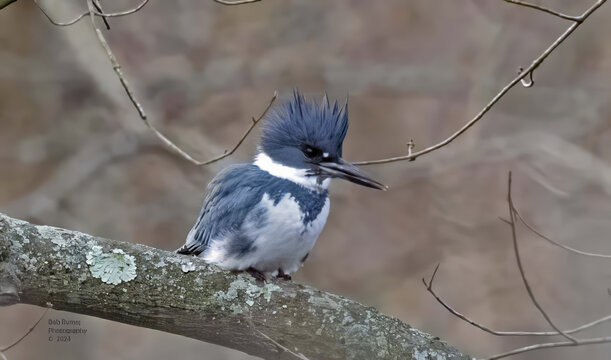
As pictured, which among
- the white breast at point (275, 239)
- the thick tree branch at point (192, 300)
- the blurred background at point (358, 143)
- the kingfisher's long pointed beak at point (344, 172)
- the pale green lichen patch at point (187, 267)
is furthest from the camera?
the blurred background at point (358, 143)

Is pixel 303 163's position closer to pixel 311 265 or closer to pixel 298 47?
pixel 311 265

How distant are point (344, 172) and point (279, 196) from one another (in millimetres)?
311

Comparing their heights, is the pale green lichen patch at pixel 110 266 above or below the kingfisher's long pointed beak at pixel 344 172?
below

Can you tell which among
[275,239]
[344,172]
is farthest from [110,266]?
[344,172]

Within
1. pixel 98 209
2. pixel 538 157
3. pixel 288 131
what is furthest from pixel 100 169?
pixel 538 157

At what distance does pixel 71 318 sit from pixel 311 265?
1.60 meters

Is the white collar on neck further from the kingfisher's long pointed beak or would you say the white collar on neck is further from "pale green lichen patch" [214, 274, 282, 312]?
"pale green lichen patch" [214, 274, 282, 312]

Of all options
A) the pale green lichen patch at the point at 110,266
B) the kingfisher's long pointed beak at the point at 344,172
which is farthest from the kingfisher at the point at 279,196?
the pale green lichen patch at the point at 110,266

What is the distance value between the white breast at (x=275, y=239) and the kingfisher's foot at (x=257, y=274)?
0.07 ft

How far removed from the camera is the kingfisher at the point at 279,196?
3.03m

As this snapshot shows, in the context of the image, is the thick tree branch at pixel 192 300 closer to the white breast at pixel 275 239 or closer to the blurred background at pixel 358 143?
the white breast at pixel 275 239

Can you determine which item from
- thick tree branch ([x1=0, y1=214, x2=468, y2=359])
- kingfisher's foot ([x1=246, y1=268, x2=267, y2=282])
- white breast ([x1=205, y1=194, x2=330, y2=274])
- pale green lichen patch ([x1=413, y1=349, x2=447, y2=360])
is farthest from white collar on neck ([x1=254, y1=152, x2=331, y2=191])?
pale green lichen patch ([x1=413, y1=349, x2=447, y2=360])

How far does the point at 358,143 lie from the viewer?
5.79 meters

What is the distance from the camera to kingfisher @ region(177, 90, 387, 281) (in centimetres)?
303
